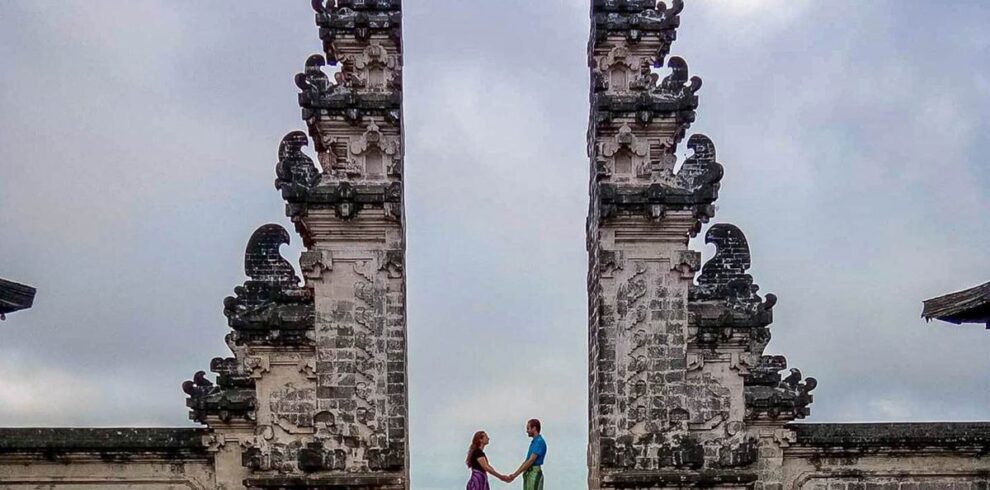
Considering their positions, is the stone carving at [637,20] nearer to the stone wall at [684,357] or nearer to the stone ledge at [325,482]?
the stone wall at [684,357]

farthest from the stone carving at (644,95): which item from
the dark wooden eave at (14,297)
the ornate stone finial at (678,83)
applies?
the dark wooden eave at (14,297)

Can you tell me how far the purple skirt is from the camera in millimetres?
16016

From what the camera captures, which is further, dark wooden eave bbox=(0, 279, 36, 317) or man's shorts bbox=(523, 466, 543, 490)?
man's shorts bbox=(523, 466, 543, 490)

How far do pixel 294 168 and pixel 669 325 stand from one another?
16.0 feet

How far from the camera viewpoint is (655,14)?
664 inches

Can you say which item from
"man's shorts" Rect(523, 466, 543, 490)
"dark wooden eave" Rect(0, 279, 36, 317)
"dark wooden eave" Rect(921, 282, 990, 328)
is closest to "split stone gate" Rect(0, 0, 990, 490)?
"man's shorts" Rect(523, 466, 543, 490)

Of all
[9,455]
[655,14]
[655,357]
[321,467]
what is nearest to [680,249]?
[655,357]

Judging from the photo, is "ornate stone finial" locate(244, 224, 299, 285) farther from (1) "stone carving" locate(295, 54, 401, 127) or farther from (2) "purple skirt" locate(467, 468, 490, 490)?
(2) "purple skirt" locate(467, 468, 490, 490)

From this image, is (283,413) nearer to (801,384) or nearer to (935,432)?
(801,384)

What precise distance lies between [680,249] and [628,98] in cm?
195

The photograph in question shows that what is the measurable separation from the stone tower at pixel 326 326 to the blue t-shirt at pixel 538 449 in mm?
1511

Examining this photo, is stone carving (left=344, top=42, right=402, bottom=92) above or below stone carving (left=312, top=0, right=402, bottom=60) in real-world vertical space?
below

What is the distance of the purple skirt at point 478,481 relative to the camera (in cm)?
1602

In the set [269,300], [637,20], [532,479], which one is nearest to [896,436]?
[532,479]
